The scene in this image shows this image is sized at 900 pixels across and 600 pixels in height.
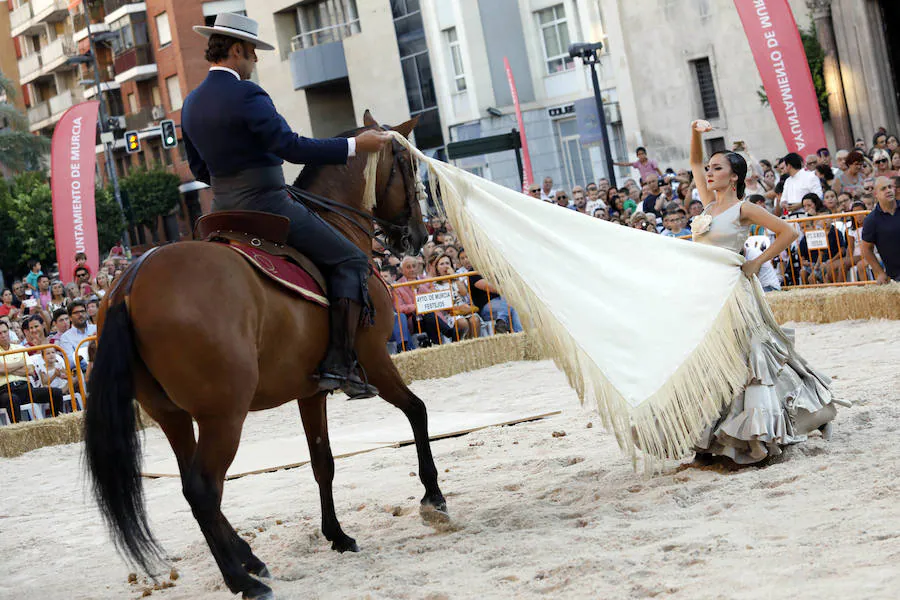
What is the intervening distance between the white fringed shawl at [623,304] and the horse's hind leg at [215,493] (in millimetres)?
2042

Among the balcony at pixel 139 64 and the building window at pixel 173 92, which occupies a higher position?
the balcony at pixel 139 64

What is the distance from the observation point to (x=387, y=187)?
716 centimetres

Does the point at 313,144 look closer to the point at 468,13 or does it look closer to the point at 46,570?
the point at 46,570

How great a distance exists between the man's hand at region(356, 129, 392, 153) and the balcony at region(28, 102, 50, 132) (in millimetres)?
74395

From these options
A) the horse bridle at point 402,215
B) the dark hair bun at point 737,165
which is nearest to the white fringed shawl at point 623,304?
the horse bridle at point 402,215

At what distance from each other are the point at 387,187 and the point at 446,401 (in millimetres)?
5836

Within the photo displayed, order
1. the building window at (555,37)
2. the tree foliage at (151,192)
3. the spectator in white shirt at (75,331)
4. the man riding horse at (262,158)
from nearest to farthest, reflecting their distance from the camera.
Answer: the man riding horse at (262,158) → the spectator in white shirt at (75,331) → the building window at (555,37) → the tree foliage at (151,192)

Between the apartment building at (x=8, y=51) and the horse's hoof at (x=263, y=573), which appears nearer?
the horse's hoof at (x=263, y=573)

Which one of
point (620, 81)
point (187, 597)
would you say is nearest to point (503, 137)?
point (620, 81)

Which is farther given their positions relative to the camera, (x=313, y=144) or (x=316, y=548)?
(x=316, y=548)

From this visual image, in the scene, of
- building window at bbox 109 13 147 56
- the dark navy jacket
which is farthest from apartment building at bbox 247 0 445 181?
the dark navy jacket

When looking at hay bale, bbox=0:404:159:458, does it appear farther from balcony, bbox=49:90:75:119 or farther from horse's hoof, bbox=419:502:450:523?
balcony, bbox=49:90:75:119

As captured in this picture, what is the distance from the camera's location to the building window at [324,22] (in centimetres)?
4416

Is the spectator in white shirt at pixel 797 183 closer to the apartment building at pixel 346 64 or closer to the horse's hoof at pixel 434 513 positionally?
the horse's hoof at pixel 434 513
